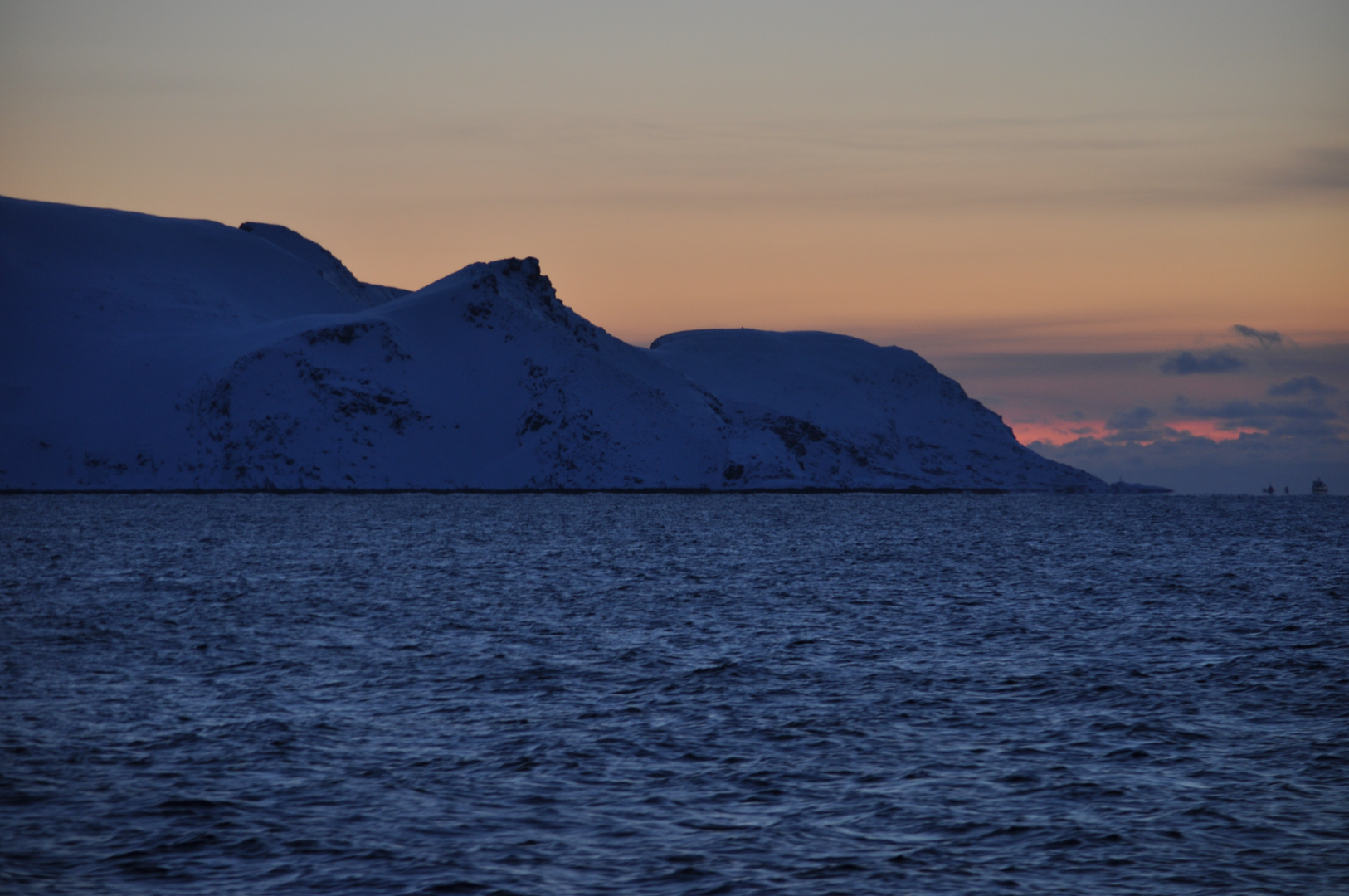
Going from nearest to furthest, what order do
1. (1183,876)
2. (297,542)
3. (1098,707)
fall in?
(1183,876) → (1098,707) → (297,542)

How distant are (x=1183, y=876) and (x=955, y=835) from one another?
135 inches

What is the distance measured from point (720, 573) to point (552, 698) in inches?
1739

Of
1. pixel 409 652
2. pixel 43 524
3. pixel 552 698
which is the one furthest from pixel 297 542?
pixel 552 698

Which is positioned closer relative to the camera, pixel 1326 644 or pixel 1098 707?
pixel 1098 707

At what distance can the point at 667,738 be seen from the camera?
27094 mm

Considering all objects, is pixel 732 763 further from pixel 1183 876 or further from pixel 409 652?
pixel 409 652

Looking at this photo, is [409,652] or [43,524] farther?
[43,524]

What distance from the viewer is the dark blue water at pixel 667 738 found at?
18.7 metres

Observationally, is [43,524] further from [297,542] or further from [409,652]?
[409,652]

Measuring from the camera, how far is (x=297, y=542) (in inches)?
3954

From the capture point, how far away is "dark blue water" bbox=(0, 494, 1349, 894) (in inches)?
736

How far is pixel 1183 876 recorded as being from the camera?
18312 millimetres

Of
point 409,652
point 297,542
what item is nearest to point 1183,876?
point 409,652

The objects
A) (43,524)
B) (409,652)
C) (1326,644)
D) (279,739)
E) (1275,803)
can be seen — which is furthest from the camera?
(43,524)
